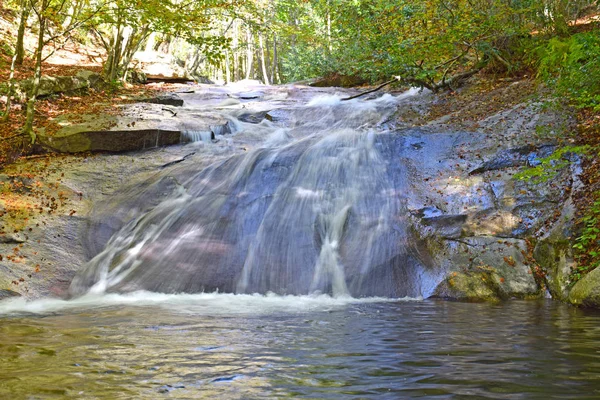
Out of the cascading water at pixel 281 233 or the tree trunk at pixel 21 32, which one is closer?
the cascading water at pixel 281 233

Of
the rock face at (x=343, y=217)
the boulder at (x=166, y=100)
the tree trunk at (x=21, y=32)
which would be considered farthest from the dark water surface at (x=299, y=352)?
the boulder at (x=166, y=100)

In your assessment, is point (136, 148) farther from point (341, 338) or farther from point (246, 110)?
point (341, 338)

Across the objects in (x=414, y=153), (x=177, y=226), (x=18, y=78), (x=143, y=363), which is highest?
(x=18, y=78)

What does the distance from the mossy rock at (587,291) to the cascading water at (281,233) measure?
5.88ft

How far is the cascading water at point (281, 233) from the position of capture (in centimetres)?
723

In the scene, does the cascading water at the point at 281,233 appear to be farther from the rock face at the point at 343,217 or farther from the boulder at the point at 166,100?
the boulder at the point at 166,100

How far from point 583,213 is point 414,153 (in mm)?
3597

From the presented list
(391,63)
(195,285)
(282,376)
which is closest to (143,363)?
(282,376)

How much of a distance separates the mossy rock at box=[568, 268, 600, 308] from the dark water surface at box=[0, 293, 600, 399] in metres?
0.28

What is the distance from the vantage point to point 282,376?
121 inches

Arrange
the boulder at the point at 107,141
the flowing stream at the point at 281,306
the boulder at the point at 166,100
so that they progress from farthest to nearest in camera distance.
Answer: the boulder at the point at 166,100, the boulder at the point at 107,141, the flowing stream at the point at 281,306

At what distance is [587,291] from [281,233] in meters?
4.33

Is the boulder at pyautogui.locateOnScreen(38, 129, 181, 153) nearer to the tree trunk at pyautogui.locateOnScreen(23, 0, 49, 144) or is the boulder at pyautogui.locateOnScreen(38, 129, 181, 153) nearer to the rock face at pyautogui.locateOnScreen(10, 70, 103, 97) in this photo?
the tree trunk at pyautogui.locateOnScreen(23, 0, 49, 144)

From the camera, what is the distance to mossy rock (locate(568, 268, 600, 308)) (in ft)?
18.7
